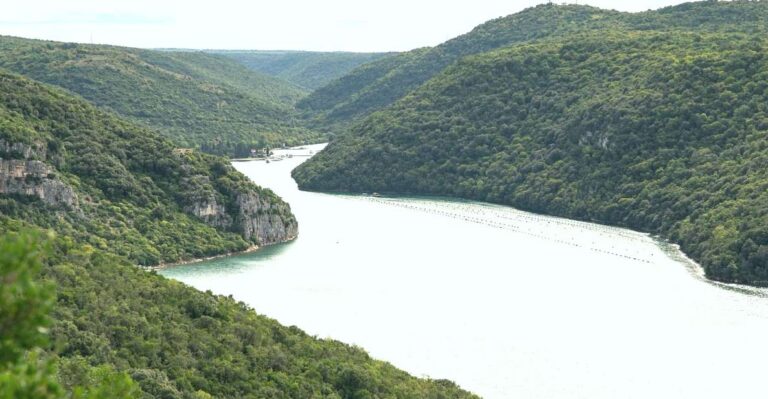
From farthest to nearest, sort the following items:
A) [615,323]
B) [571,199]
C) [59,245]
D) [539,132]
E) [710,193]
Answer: [539,132]
[571,199]
[710,193]
[615,323]
[59,245]

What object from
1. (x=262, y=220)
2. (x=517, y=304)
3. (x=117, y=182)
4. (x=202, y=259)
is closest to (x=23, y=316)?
(x=517, y=304)

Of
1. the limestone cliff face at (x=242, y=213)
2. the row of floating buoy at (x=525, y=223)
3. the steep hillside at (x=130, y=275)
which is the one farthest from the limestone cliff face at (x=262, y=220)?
the row of floating buoy at (x=525, y=223)

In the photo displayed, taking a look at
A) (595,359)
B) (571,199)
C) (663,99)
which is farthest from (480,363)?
(663,99)

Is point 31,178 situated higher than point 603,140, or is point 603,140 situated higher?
point 603,140

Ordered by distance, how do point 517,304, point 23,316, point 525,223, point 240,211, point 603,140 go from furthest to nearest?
point 603,140, point 525,223, point 240,211, point 517,304, point 23,316

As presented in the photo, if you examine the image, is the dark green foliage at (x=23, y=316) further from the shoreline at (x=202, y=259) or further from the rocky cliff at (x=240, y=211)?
the rocky cliff at (x=240, y=211)

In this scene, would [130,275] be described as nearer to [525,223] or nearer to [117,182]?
[117,182]

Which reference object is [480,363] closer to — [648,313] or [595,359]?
[595,359]
